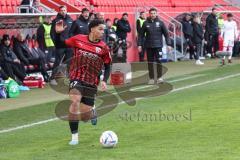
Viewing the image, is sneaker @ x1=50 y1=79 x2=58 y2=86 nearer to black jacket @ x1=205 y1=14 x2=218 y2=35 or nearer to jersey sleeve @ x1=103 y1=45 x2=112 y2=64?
jersey sleeve @ x1=103 y1=45 x2=112 y2=64

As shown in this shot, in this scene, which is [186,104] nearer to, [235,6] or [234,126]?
[234,126]

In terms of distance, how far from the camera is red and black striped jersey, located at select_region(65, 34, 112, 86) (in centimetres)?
1121

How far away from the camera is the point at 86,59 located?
37.0ft

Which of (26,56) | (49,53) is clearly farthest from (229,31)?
(26,56)

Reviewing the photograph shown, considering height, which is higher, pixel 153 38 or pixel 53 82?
pixel 153 38

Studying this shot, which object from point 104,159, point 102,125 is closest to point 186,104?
point 102,125

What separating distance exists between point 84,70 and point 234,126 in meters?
2.67

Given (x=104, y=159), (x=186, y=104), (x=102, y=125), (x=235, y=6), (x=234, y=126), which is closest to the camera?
(x=104, y=159)

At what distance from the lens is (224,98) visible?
16.4 meters

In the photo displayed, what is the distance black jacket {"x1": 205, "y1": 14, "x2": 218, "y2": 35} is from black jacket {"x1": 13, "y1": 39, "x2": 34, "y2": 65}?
12696 mm

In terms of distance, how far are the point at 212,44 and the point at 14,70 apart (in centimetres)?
1529

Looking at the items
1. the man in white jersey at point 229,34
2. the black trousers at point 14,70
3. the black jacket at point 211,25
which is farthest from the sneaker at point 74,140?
the black jacket at point 211,25

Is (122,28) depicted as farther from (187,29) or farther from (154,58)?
(154,58)

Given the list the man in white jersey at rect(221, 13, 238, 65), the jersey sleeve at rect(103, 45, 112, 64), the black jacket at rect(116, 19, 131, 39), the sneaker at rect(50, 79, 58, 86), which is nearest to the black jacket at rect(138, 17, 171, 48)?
the sneaker at rect(50, 79, 58, 86)
